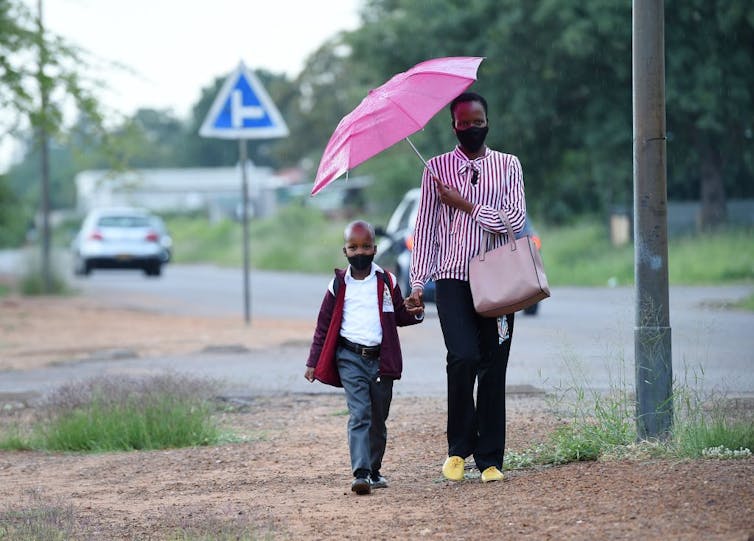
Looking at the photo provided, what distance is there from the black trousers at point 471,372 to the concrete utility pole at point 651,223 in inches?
26.5

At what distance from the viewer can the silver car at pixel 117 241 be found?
3372cm

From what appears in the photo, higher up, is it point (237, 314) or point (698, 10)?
point (698, 10)

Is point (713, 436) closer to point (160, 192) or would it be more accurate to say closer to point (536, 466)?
point (536, 466)

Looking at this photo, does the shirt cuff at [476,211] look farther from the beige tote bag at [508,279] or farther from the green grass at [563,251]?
Result: the green grass at [563,251]

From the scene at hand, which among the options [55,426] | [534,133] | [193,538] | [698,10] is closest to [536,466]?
[193,538]

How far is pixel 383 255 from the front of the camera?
61.6 ft

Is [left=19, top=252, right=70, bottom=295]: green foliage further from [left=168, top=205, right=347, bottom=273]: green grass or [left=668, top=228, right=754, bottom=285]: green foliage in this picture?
[left=668, top=228, right=754, bottom=285]: green foliage

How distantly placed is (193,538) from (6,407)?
5322 millimetres

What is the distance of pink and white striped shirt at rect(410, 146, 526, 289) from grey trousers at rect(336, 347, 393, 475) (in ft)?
1.61

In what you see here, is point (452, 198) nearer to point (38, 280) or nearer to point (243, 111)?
point (243, 111)

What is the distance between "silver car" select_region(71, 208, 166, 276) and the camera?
111ft

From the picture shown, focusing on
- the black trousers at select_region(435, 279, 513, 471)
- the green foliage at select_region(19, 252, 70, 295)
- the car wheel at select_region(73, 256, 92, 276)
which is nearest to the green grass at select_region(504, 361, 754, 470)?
the black trousers at select_region(435, 279, 513, 471)

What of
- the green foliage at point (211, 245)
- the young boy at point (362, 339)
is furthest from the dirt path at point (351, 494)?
the green foliage at point (211, 245)

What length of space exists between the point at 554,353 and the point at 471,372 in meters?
6.72
